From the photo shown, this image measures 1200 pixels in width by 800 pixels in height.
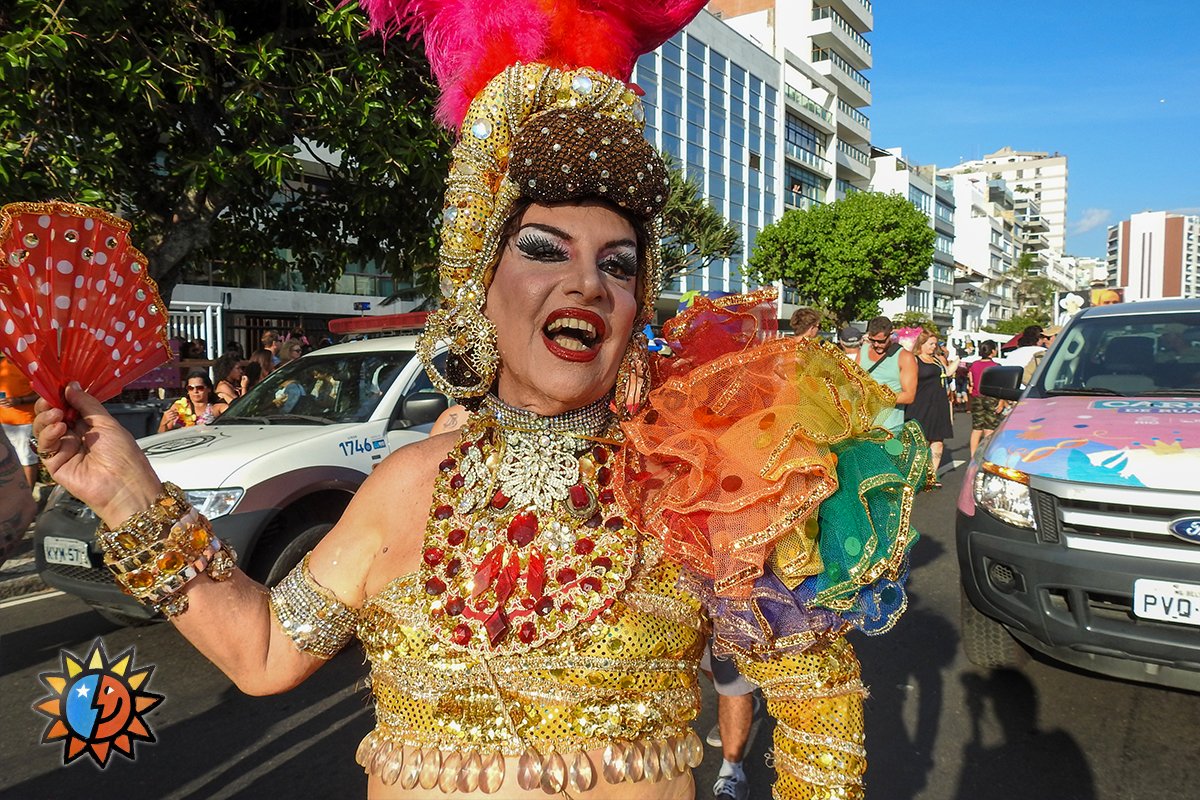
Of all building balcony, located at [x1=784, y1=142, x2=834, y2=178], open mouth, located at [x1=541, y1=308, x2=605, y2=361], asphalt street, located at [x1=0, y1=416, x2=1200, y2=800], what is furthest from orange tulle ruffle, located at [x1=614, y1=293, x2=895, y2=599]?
building balcony, located at [x1=784, y1=142, x2=834, y2=178]

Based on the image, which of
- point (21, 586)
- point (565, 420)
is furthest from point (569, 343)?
point (21, 586)

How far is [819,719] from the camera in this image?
4.16 ft

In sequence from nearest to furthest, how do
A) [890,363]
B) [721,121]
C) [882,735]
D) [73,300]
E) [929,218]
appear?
[73,300], [882,735], [890,363], [721,121], [929,218]

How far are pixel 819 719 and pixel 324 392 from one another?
4.99 meters

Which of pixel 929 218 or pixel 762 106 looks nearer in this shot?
pixel 762 106

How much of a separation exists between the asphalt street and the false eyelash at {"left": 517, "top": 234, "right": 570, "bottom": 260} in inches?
106

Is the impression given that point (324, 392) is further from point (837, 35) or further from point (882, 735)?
point (837, 35)

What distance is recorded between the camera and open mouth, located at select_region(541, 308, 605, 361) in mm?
1376

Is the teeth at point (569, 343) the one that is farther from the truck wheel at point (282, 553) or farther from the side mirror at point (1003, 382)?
the side mirror at point (1003, 382)

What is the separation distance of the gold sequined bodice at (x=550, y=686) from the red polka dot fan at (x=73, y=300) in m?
0.66

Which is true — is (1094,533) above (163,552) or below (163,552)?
below

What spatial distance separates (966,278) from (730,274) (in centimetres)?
4749

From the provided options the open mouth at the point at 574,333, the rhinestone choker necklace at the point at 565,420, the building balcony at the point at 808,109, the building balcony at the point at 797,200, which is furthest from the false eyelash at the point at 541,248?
the building balcony at the point at 808,109

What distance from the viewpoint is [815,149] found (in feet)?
167
